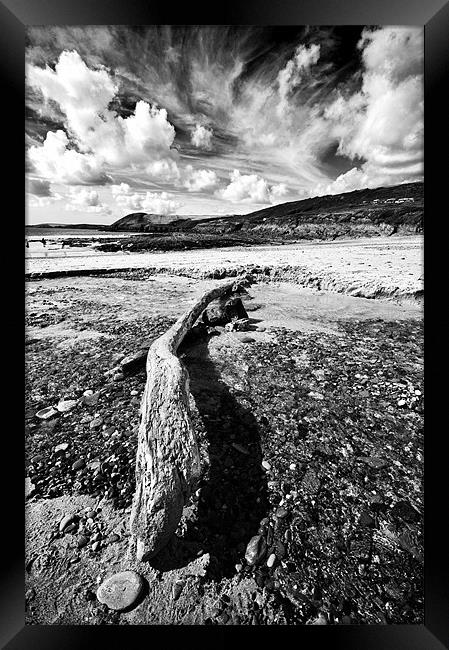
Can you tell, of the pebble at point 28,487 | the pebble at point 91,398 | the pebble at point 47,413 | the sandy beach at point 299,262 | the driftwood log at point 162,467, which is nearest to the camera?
the driftwood log at point 162,467

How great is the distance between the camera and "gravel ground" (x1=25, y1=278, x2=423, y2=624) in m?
1.12

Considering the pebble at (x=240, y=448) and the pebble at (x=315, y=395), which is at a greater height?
the pebble at (x=315, y=395)

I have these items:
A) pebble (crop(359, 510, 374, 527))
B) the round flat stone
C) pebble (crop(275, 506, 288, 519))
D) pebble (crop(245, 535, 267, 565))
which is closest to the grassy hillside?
pebble (crop(359, 510, 374, 527))

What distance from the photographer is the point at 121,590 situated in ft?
3.67

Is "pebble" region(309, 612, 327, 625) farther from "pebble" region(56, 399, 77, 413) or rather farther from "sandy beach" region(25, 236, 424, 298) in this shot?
"sandy beach" region(25, 236, 424, 298)

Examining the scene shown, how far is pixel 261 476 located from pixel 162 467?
0.52m

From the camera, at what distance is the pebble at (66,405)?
1818 mm

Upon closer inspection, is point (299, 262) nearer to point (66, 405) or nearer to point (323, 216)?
point (323, 216)

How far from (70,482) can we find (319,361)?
167 cm

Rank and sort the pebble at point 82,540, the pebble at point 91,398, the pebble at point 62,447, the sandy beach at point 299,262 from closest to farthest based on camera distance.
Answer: the pebble at point 82,540, the pebble at point 62,447, the pebble at point 91,398, the sandy beach at point 299,262

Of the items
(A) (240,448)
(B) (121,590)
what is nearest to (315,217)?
(A) (240,448)

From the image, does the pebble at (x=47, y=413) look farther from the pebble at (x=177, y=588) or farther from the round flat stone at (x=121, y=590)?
the pebble at (x=177, y=588)
